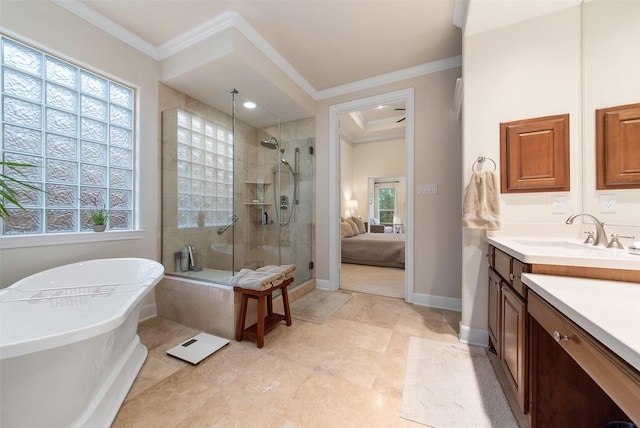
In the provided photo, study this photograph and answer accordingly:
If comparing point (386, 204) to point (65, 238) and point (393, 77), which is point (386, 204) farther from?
point (65, 238)

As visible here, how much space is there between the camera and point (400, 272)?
13.3 feet

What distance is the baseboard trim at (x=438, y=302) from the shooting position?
2.47 metres

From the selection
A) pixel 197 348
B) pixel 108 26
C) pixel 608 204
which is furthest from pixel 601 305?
pixel 108 26

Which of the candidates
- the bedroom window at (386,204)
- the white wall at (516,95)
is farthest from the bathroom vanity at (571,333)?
the bedroom window at (386,204)

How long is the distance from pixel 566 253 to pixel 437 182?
143 centimetres

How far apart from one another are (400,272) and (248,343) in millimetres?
2906

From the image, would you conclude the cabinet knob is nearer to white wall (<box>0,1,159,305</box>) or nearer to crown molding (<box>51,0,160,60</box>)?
white wall (<box>0,1,159,305</box>)

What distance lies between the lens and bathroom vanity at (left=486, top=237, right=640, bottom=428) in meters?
0.54

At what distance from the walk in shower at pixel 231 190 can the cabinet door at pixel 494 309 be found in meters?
1.97

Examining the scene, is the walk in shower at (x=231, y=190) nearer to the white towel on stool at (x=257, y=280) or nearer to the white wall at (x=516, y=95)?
the white towel on stool at (x=257, y=280)

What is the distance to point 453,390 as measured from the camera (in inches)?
53.6

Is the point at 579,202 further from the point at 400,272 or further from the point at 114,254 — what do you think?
the point at 114,254

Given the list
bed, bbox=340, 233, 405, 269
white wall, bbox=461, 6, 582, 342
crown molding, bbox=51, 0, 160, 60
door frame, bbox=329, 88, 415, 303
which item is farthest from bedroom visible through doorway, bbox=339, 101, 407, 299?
crown molding, bbox=51, 0, 160, 60

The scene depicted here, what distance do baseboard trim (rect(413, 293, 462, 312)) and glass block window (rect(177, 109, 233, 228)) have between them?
88.8 inches
